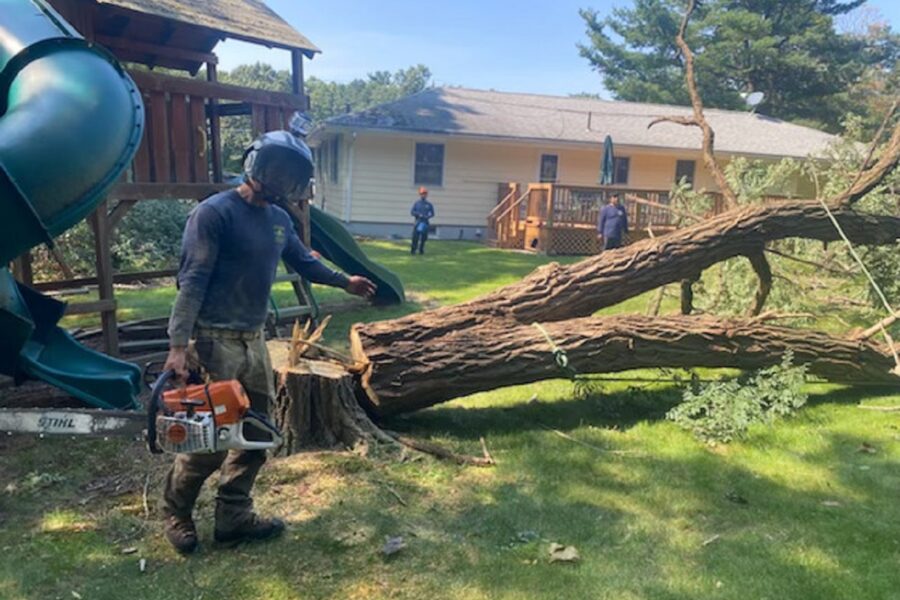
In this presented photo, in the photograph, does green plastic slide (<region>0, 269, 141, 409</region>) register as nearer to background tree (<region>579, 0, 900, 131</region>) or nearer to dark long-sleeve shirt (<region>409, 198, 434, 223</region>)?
dark long-sleeve shirt (<region>409, 198, 434, 223</region>)

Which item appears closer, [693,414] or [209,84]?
[693,414]

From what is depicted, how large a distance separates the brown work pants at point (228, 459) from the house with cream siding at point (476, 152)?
15.9m

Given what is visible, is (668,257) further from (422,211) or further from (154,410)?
(422,211)

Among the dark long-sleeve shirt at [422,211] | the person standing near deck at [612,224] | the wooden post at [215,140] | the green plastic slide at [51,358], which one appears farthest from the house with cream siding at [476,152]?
the green plastic slide at [51,358]

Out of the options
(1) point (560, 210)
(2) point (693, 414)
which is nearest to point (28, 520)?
(2) point (693, 414)

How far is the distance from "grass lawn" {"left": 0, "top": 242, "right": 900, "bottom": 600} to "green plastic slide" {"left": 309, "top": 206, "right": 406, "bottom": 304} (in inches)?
160

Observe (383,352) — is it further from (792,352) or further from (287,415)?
(792,352)

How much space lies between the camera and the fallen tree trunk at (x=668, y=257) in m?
5.67

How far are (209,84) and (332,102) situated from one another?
309 feet

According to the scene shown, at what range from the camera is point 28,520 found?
367 centimetres

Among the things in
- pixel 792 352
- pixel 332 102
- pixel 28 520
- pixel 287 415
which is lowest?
pixel 28 520

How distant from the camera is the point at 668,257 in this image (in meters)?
5.89

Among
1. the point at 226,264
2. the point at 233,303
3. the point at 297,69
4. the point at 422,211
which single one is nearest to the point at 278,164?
the point at 226,264

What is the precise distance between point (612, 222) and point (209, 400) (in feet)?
37.5
